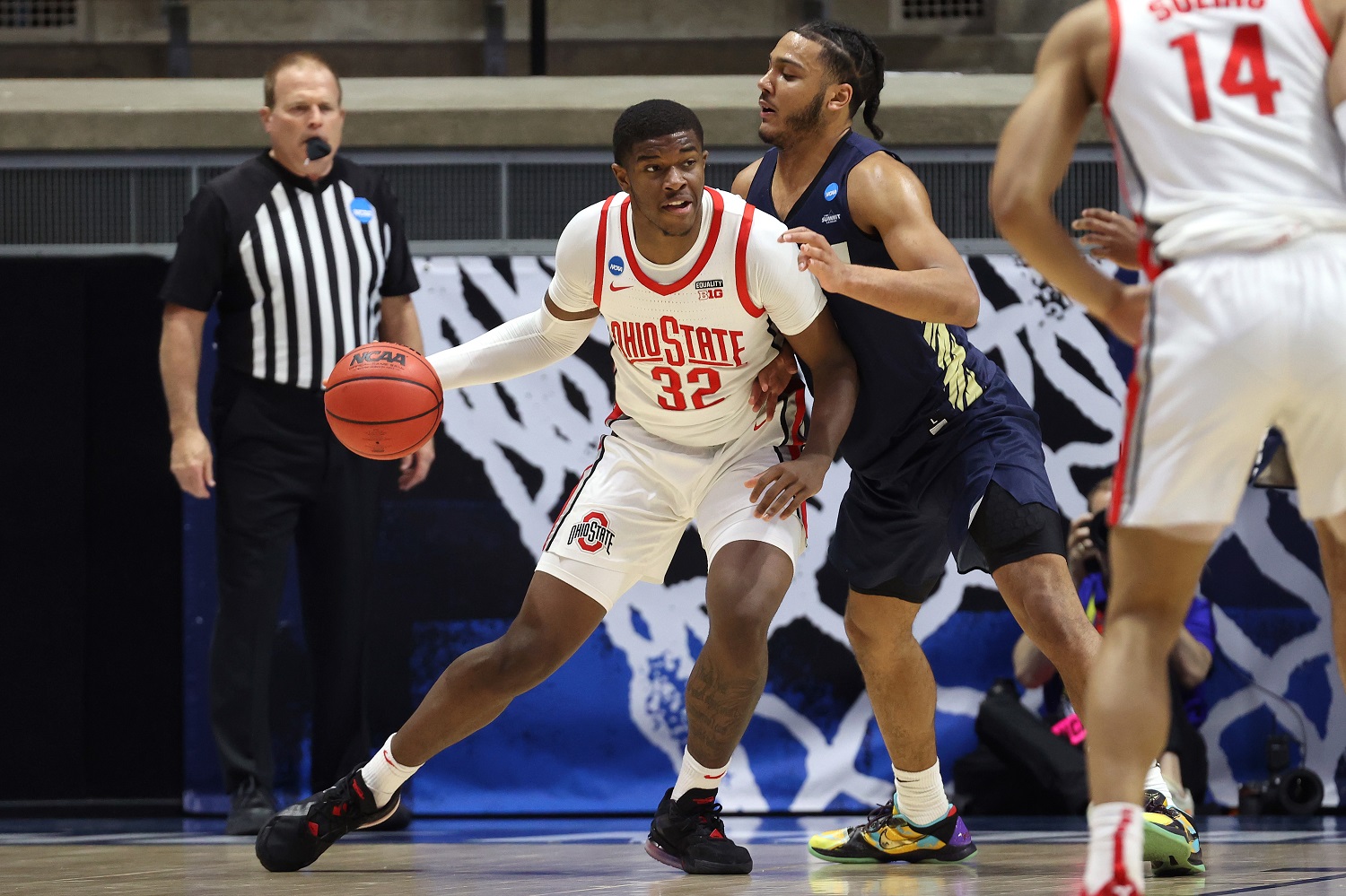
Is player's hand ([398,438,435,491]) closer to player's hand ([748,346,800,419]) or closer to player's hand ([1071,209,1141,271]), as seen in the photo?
player's hand ([748,346,800,419])

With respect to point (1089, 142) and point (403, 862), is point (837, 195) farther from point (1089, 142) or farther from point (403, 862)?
point (1089, 142)

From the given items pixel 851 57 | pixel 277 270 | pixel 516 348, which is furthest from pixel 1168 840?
pixel 277 270

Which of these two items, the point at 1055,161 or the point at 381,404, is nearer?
the point at 1055,161

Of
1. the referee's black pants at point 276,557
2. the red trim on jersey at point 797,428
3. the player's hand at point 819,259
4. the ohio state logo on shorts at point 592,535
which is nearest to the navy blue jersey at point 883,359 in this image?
the red trim on jersey at point 797,428

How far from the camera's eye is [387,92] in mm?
7273

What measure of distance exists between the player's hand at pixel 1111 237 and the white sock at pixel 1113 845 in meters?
1.07

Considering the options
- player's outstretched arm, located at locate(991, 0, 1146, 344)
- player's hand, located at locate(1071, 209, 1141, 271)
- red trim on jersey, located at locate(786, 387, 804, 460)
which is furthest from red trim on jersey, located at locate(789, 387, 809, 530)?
player's outstretched arm, located at locate(991, 0, 1146, 344)

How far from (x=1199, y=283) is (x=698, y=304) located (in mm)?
1786

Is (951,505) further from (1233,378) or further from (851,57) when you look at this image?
(1233,378)

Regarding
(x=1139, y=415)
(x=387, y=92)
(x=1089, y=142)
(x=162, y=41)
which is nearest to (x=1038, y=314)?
(x=1089, y=142)

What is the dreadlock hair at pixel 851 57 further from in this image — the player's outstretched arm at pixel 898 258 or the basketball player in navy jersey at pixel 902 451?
the player's outstretched arm at pixel 898 258

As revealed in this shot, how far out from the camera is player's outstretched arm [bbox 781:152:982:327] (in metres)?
3.71

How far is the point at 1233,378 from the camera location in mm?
2375

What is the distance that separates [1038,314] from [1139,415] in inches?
157
